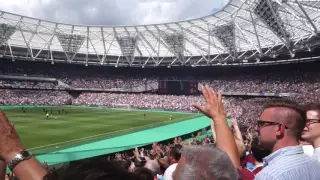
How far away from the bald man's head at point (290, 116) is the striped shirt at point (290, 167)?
22cm

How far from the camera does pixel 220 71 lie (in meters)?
69.8

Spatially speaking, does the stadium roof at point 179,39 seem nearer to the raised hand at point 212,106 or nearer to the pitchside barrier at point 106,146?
the pitchside barrier at point 106,146

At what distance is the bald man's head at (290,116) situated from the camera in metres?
3.25

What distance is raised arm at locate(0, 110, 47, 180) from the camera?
2.12 meters

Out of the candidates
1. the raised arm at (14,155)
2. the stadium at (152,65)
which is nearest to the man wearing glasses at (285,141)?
the raised arm at (14,155)

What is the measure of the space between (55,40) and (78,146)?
4695 cm

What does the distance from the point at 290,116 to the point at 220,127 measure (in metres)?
0.73

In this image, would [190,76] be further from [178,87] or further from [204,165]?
[204,165]

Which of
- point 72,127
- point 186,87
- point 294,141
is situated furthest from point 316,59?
point 294,141

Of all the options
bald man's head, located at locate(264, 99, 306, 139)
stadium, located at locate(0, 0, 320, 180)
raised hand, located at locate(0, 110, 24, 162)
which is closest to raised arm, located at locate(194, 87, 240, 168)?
bald man's head, located at locate(264, 99, 306, 139)

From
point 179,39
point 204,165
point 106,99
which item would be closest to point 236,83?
point 179,39

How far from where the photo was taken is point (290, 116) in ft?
10.7

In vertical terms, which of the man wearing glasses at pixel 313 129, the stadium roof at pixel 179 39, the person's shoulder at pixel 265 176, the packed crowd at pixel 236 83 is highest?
the stadium roof at pixel 179 39

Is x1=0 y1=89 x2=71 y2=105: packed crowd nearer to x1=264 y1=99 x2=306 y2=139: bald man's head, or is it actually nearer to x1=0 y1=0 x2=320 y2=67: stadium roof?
x1=0 y1=0 x2=320 y2=67: stadium roof
